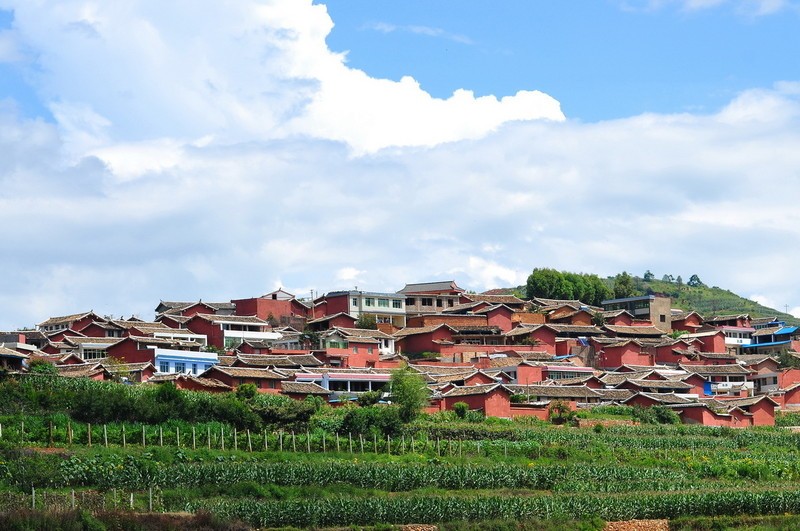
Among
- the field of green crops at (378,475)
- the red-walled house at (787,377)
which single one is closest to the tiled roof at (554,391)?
the field of green crops at (378,475)

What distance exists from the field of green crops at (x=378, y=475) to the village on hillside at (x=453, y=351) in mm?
9096

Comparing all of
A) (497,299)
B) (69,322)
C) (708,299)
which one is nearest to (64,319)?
(69,322)

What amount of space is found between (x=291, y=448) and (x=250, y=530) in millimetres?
11977

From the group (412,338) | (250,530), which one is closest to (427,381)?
(412,338)

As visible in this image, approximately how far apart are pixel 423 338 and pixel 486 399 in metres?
17.8

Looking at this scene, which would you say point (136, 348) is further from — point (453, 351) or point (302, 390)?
point (453, 351)

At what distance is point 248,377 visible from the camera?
190 feet

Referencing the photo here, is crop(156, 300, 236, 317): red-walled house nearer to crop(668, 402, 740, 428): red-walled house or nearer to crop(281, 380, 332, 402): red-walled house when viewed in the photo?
crop(281, 380, 332, 402): red-walled house

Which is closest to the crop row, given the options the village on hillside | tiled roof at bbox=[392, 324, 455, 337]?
the village on hillside

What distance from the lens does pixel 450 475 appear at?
41.7 m

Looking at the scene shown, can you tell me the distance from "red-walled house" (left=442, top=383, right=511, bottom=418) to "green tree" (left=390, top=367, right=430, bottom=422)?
4.72 feet

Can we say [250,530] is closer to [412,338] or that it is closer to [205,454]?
[205,454]

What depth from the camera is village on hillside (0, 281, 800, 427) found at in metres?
59.5

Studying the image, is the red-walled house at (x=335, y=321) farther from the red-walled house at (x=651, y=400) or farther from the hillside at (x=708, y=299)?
the hillside at (x=708, y=299)
